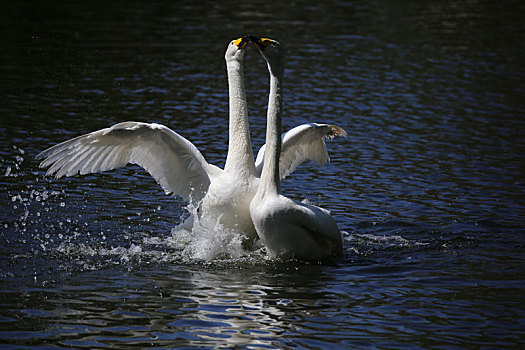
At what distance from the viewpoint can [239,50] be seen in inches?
429

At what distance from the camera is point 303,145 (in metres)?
12.3

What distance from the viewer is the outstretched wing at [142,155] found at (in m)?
10.7

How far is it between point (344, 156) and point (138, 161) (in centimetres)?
535

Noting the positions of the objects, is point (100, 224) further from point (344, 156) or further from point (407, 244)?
point (344, 156)

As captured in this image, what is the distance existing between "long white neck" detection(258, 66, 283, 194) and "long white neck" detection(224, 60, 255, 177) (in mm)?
409

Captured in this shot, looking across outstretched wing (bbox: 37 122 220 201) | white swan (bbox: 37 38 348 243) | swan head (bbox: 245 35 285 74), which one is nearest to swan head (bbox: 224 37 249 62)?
white swan (bbox: 37 38 348 243)

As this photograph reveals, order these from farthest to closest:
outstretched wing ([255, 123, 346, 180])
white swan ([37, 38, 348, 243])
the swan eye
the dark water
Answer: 1. outstretched wing ([255, 123, 346, 180])
2. white swan ([37, 38, 348, 243])
3. the swan eye
4. the dark water

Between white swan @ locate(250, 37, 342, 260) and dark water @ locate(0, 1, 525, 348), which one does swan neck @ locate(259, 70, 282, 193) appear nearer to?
white swan @ locate(250, 37, 342, 260)

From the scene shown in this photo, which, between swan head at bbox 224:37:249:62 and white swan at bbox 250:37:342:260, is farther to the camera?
swan head at bbox 224:37:249:62

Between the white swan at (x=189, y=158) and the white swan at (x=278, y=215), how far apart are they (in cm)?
47

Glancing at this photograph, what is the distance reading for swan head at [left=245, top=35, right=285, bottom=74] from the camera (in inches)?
398

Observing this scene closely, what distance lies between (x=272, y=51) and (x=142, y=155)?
2.31 m

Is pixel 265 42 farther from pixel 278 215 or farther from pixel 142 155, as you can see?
pixel 142 155

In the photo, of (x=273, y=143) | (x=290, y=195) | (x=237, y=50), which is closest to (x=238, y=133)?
(x=273, y=143)
